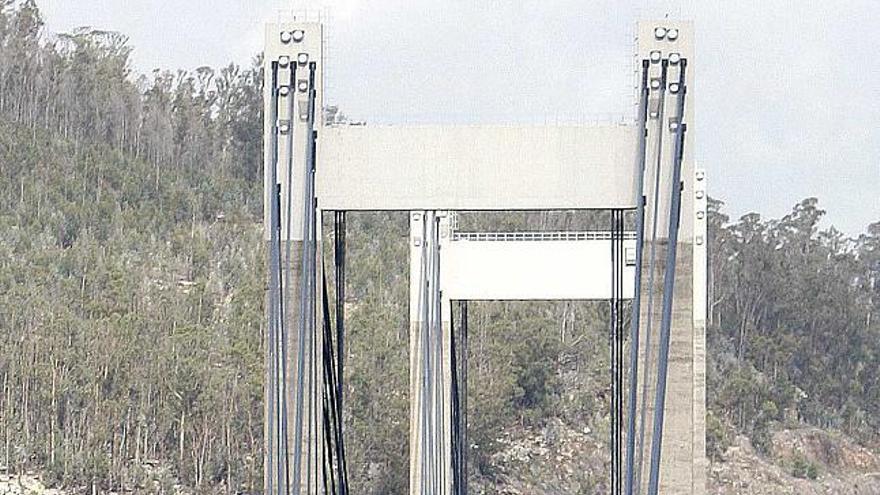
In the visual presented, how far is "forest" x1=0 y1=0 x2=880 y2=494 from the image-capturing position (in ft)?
122

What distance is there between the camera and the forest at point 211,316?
37312 millimetres

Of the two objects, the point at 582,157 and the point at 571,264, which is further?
the point at 571,264

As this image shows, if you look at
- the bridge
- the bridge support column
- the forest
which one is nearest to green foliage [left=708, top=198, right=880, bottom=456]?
the forest

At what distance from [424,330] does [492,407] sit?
17.9 m

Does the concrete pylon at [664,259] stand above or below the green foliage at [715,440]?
above

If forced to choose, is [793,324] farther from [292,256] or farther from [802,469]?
[292,256]

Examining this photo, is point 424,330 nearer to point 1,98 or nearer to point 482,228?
point 482,228

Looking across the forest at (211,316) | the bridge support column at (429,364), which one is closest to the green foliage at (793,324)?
the forest at (211,316)

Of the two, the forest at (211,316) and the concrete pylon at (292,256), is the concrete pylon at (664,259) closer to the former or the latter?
the concrete pylon at (292,256)

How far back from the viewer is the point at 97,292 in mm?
40562

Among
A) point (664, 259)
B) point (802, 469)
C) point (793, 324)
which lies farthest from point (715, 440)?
point (664, 259)

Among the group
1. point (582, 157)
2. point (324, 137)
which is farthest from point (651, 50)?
point (324, 137)

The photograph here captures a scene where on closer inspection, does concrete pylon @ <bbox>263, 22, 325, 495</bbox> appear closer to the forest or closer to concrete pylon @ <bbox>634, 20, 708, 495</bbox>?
concrete pylon @ <bbox>634, 20, 708, 495</bbox>

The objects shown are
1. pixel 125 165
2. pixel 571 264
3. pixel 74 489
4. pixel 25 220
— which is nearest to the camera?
pixel 571 264
